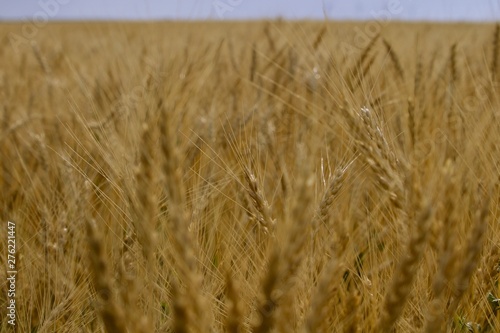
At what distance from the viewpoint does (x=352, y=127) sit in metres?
0.83

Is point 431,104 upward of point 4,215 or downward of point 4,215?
upward

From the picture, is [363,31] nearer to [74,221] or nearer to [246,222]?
[246,222]

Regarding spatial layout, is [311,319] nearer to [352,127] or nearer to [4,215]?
[352,127]

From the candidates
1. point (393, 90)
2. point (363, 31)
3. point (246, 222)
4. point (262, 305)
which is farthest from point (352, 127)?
point (393, 90)

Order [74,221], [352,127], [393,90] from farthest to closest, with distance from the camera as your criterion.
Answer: [393,90] < [74,221] < [352,127]

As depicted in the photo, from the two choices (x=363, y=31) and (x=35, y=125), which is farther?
(x=35, y=125)

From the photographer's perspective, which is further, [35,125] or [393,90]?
[35,125]

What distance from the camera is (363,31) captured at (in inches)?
58.4

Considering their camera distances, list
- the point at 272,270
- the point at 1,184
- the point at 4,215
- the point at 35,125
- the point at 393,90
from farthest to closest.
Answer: the point at 35,125, the point at 393,90, the point at 1,184, the point at 4,215, the point at 272,270

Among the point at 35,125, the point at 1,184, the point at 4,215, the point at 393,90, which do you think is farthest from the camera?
the point at 35,125

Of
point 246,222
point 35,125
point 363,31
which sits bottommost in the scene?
point 35,125

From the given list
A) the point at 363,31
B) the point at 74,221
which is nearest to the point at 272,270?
the point at 74,221

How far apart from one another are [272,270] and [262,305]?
4 centimetres

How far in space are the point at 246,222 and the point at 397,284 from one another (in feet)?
1.99
